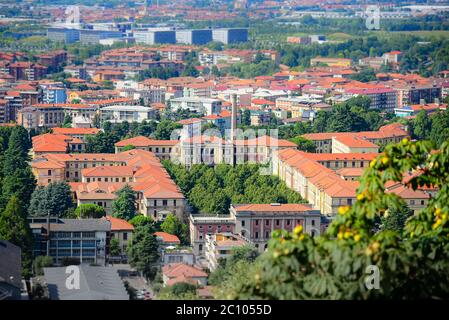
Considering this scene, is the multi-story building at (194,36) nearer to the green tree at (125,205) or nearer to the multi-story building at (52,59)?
the multi-story building at (52,59)

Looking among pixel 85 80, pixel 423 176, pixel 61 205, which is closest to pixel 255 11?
pixel 85 80

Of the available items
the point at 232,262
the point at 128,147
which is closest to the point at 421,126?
the point at 128,147

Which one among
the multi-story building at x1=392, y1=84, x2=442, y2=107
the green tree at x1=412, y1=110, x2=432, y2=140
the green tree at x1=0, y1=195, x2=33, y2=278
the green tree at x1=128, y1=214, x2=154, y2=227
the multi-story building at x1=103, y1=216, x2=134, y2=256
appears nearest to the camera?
the green tree at x1=0, y1=195, x2=33, y2=278

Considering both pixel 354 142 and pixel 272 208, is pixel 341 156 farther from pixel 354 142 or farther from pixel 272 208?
pixel 272 208

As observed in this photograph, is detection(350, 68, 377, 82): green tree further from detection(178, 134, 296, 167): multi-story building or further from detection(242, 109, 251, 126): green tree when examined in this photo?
detection(178, 134, 296, 167): multi-story building

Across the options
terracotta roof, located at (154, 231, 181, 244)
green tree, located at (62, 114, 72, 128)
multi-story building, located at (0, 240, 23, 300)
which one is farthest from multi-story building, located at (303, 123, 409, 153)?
multi-story building, located at (0, 240, 23, 300)

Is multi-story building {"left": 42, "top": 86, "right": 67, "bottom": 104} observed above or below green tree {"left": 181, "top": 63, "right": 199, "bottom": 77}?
above
